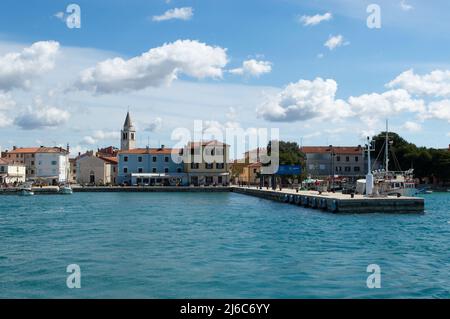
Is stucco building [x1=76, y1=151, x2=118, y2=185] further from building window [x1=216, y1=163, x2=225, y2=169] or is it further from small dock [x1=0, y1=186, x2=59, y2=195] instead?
building window [x1=216, y1=163, x2=225, y2=169]

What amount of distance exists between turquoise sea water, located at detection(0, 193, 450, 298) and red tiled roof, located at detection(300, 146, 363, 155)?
248 feet

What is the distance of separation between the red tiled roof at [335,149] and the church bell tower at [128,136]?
38.4m

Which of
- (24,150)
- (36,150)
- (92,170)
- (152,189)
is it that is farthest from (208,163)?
(24,150)

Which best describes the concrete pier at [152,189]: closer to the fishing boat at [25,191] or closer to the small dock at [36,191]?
the small dock at [36,191]

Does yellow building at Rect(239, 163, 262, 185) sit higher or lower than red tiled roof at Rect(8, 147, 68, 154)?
lower

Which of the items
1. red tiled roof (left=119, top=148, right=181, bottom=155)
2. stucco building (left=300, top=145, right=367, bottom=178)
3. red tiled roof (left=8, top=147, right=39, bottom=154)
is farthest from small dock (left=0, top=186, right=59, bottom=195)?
stucco building (left=300, top=145, right=367, bottom=178)

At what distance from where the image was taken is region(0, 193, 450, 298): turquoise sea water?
52.4ft

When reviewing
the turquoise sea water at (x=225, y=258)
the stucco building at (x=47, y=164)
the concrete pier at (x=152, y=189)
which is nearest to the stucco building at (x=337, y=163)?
the concrete pier at (x=152, y=189)

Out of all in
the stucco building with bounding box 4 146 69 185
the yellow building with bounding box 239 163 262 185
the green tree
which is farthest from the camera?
the stucco building with bounding box 4 146 69 185

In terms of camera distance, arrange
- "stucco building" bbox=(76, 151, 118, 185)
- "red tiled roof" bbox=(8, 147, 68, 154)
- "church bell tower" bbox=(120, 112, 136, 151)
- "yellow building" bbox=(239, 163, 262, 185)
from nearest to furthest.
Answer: "stucco building" bbox=(76, 151, 118, 185), "yellow building" bbox=(239, 163, 262, 185), "red tiled roof" bbox=(8, 147, 68, 154), "church bell tower" bbox=(120, 112, 136, 151)

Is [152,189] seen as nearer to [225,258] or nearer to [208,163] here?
[208,163]

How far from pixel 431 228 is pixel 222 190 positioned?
60.6 metres

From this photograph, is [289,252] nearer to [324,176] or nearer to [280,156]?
[280,156]

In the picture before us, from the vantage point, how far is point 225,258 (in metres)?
21.1
